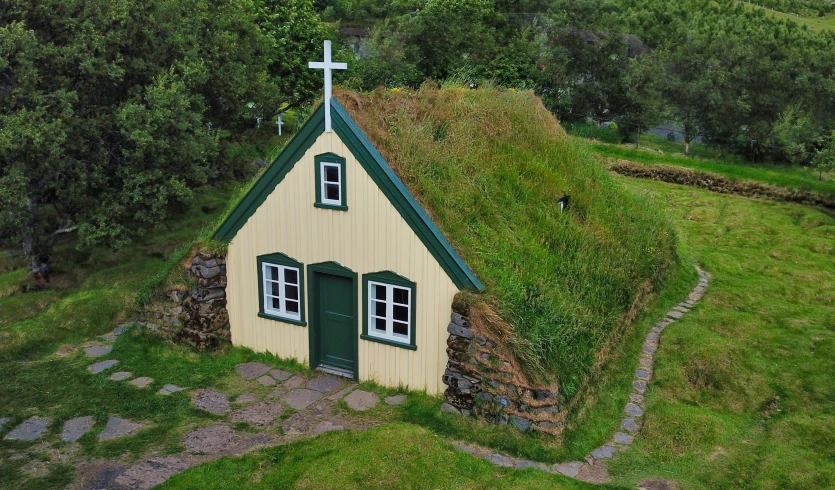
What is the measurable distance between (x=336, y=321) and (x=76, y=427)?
5.21 m

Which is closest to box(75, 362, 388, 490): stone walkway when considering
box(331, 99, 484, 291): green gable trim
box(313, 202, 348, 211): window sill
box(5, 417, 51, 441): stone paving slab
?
box(5, 417, 51, 441): stone paving slab

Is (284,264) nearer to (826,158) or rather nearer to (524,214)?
(524,214)

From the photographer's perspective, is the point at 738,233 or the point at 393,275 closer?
the point at 393,275

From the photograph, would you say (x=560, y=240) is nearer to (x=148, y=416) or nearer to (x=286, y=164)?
(x=286, y=164)

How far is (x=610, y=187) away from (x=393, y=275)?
9250mm

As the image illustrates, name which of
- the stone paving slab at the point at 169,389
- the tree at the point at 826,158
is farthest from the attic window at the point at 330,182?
the tree at the point at 826,158

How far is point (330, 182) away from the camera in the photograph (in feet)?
42.4

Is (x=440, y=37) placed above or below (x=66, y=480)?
above

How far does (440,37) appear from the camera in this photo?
1412 inches

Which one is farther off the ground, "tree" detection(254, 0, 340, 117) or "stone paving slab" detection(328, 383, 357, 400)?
"tree" detection(254, 0, 340, 117)

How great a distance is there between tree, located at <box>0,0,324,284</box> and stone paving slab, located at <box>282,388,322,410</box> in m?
8.51

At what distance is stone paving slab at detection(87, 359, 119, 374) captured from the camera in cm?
1427

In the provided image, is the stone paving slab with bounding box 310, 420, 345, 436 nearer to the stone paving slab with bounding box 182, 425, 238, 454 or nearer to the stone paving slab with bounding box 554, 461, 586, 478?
the stone paving slab with bounding box 182, 425, 238, 454

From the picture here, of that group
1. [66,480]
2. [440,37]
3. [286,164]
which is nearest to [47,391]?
[66,480]
